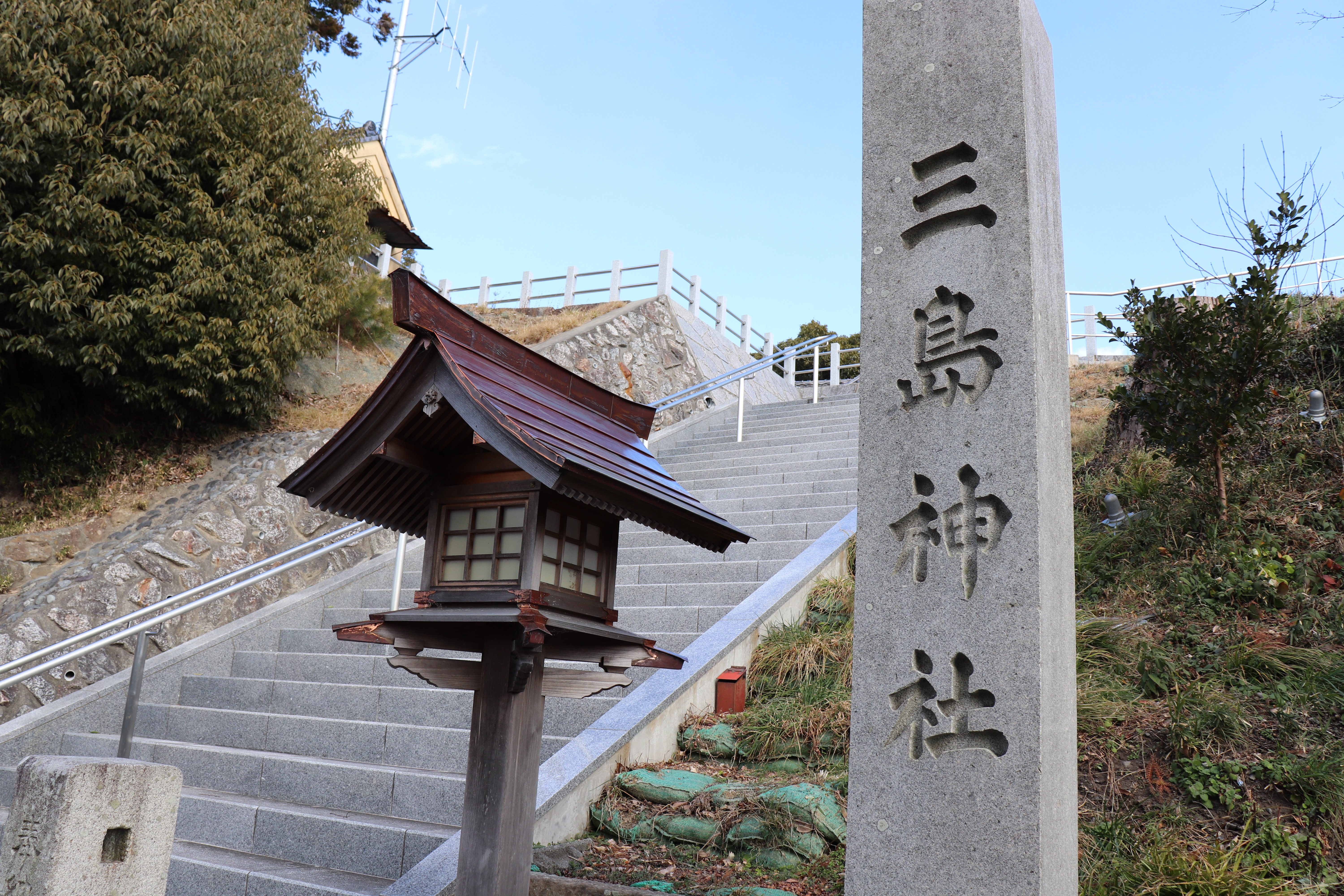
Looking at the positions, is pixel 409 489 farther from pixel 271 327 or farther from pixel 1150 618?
pixel 271 327

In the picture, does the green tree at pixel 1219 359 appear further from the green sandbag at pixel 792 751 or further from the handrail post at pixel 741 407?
the handrail post at pixel 741 407

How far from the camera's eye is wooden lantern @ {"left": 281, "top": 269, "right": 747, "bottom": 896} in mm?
3088

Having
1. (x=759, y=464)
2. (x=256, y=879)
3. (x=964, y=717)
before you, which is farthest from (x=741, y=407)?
(x=964, y=717)

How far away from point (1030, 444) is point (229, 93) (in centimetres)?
1075

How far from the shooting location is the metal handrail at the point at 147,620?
18.2 ft

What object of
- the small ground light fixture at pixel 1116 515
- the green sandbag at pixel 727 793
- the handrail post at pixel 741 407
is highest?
the handrail post at pixel 741 407

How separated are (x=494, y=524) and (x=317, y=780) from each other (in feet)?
9.03

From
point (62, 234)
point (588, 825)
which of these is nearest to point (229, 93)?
point (62, 234)

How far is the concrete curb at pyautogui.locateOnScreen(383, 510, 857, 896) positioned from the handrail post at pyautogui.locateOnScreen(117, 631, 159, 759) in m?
2.91

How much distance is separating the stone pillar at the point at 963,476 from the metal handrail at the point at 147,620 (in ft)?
16.2

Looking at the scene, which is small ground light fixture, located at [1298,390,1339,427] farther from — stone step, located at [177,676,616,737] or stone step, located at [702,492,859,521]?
stone step, located at [177,676,616,737]

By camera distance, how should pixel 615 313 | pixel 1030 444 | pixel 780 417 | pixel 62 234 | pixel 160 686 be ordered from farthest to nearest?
pixel 615 313, pixel 780 417, pixel 62 234, pixel 160 686, pixel 1030 444

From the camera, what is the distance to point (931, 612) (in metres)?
3.13

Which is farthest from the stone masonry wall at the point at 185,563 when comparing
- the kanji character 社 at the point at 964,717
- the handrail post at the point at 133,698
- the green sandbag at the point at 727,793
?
the kanji character 社 at the point at 964,717
